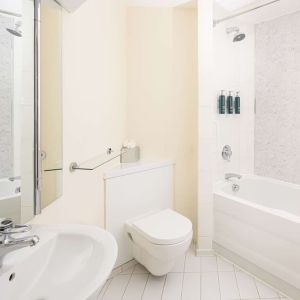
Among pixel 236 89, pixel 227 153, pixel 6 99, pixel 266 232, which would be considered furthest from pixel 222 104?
pixel 6 99

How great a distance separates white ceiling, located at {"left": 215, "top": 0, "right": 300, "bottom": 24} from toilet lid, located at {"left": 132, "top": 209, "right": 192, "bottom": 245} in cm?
195

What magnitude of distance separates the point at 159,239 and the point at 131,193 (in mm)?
501

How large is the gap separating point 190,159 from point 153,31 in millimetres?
1260

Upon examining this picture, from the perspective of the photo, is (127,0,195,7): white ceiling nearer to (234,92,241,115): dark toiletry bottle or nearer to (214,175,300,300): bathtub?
(234,92,241,115): dark toiletry bottle

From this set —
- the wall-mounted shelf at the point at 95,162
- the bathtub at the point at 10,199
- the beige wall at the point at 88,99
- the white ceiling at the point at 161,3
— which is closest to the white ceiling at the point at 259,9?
the white ceiling at the point at 161,3

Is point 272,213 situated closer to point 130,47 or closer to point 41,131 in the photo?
point 41,131

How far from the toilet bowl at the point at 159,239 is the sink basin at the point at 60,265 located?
69 centimetres

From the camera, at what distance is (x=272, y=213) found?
174 cm

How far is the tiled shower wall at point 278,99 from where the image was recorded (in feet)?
7.82

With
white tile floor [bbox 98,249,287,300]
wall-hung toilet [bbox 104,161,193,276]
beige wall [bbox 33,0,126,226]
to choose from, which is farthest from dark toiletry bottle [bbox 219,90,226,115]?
white tile floor [bbox 98,249,287,300]

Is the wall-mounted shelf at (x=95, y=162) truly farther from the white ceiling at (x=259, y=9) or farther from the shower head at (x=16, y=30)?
the white ceiling at (x=259, y=9)

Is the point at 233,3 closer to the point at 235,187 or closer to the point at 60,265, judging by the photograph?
the point at 235,187

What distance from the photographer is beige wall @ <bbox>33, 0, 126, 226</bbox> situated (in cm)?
146

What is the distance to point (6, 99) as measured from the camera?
967 mm
